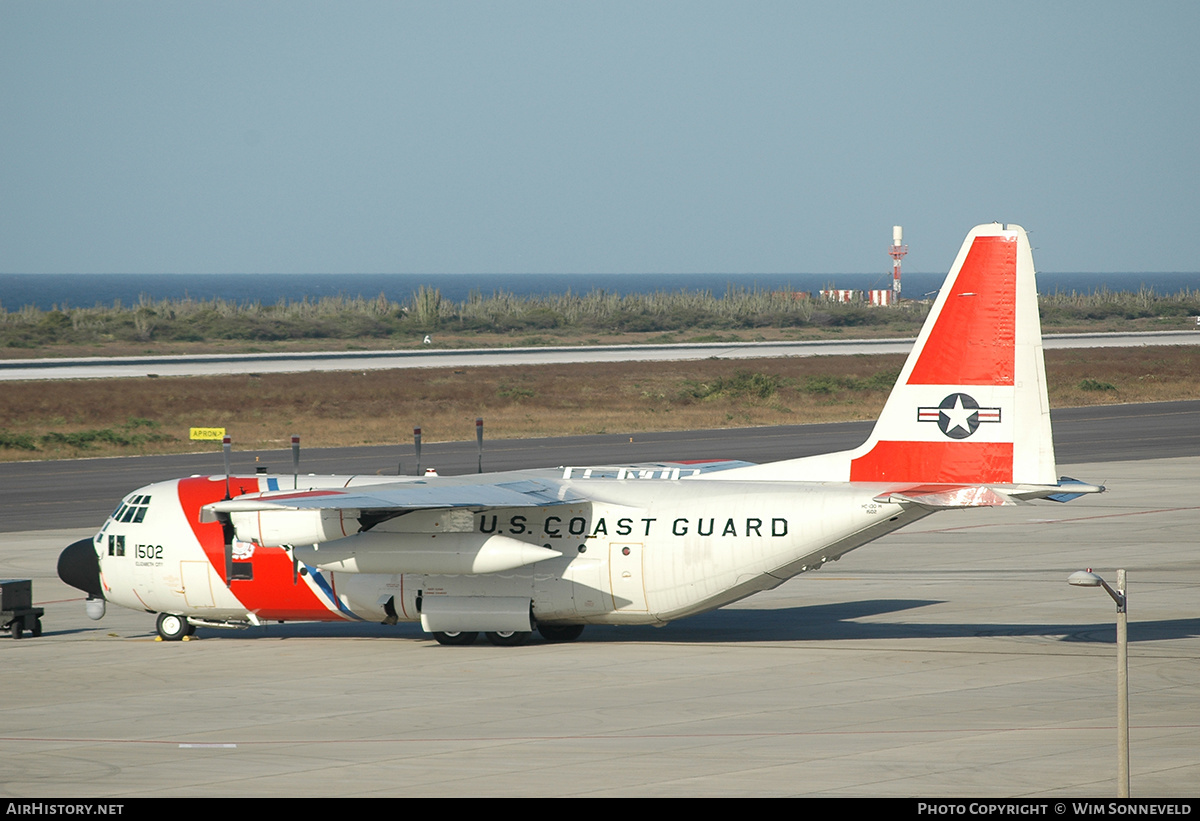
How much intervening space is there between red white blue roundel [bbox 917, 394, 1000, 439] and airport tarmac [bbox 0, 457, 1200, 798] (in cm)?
356

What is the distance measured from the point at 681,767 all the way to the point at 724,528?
660 cm

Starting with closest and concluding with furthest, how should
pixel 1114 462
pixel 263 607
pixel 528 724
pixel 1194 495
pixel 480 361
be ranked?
pixel 528 724 < pixel 263 607 < pixel 1194 495 < pixel 1114 462 < pixel 480 361

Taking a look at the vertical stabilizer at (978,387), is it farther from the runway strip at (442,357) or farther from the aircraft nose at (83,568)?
the runway strip at (442,357)

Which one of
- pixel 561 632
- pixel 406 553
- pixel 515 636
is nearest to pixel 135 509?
pixel 406 553

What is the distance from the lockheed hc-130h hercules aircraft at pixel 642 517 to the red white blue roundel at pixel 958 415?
22 millimetres

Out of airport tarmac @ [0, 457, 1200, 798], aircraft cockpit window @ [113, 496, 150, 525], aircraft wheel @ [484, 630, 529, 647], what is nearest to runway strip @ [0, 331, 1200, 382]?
airport tarmac @ [0, 457, 1200, 798]

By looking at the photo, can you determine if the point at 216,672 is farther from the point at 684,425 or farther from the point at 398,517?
the point at 684,425

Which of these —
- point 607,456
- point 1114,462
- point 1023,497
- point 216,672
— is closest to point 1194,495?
point 1114,462

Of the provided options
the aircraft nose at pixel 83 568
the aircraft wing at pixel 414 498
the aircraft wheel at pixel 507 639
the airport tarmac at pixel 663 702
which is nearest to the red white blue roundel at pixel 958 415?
the airport tarmac at pixel 663 702

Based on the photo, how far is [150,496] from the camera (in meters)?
24.0

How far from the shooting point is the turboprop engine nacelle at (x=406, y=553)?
21234 millimetres

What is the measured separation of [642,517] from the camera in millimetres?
21344

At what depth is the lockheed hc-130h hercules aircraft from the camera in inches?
A: 797

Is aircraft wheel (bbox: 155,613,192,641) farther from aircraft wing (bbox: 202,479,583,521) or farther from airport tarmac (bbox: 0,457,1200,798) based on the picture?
aircraft wing (bbox: 202,479,583,521)
